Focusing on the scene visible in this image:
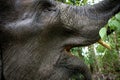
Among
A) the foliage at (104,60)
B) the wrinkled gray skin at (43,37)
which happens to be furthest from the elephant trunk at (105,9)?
the foliage at (104,60)

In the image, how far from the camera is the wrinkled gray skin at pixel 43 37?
8.59ft

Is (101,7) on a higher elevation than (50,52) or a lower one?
higher

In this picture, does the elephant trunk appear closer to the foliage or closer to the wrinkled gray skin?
the wrinkled gray skin

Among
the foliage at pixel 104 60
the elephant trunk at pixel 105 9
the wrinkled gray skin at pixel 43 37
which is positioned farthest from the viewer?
the foliage at pixel 104 60

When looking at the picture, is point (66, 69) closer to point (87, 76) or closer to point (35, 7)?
point (87, 76)

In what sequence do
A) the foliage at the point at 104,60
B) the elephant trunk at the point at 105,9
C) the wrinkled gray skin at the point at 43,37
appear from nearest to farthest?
the elephant trunk at the point at 105,9
the wrinkled gray skin at the point at 43,37
the foliage at the point at 104,60

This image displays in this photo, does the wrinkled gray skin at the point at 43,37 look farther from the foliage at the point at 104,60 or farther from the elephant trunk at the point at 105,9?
the foliage at the point at 104,60

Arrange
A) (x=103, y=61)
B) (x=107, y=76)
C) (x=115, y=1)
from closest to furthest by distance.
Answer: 1. (x=115, y=1)
2. (x=107, y=76)
3. (x=103, y=61)

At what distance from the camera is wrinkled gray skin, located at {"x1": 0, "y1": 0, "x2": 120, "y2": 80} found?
8.59ft

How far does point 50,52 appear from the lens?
8.89ft

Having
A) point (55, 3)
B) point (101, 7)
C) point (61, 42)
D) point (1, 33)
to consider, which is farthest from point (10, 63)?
point (101, 7)

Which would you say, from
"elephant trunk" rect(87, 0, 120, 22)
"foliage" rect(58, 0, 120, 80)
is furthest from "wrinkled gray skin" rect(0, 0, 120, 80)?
"foliage" rect(58, 0, 120, 80)

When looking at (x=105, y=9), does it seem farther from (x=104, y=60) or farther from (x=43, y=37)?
(x=104, y=60)

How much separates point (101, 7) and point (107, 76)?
2.42m
